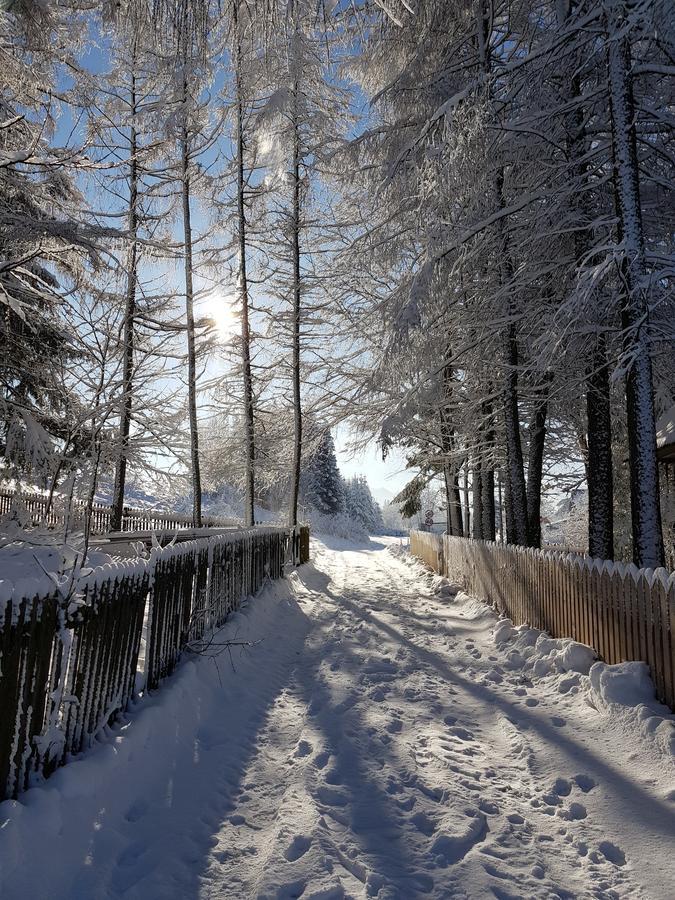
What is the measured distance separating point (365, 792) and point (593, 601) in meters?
3.53

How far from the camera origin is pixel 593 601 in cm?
554

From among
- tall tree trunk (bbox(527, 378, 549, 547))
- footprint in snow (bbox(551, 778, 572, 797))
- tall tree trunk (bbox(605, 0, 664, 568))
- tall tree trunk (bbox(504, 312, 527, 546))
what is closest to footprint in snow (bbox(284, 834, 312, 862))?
footprint in snow (bbox(551, 778, 572, 797))

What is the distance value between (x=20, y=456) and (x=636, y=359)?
426 inches

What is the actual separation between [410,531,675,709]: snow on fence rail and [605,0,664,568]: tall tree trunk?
2.58ft

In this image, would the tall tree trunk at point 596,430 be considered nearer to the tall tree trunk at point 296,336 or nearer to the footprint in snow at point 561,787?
the footprint in snow at point 561,787

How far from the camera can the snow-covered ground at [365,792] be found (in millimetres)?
2523

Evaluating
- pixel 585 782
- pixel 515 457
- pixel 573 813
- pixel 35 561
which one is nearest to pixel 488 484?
pixel 515 457

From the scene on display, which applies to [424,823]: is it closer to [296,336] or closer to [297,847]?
[297,847]

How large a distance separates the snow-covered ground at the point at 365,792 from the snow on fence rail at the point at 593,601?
0.93 ft

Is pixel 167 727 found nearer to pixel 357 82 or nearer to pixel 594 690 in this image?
pixel 594 690

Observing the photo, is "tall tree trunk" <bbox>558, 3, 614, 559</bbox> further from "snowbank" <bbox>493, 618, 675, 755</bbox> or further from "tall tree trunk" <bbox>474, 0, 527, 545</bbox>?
"snowbank" <bbox>493, 618, 675, 755</bbox>

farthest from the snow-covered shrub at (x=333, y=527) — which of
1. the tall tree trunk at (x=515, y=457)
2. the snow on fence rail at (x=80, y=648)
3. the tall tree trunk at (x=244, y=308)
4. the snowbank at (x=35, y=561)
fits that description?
the snow on fence rail at (x=80, y=648)

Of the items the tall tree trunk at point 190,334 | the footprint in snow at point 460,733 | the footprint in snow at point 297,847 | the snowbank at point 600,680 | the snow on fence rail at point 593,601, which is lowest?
the footprint in snow at point 460,733

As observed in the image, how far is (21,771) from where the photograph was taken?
2734 millimetres
